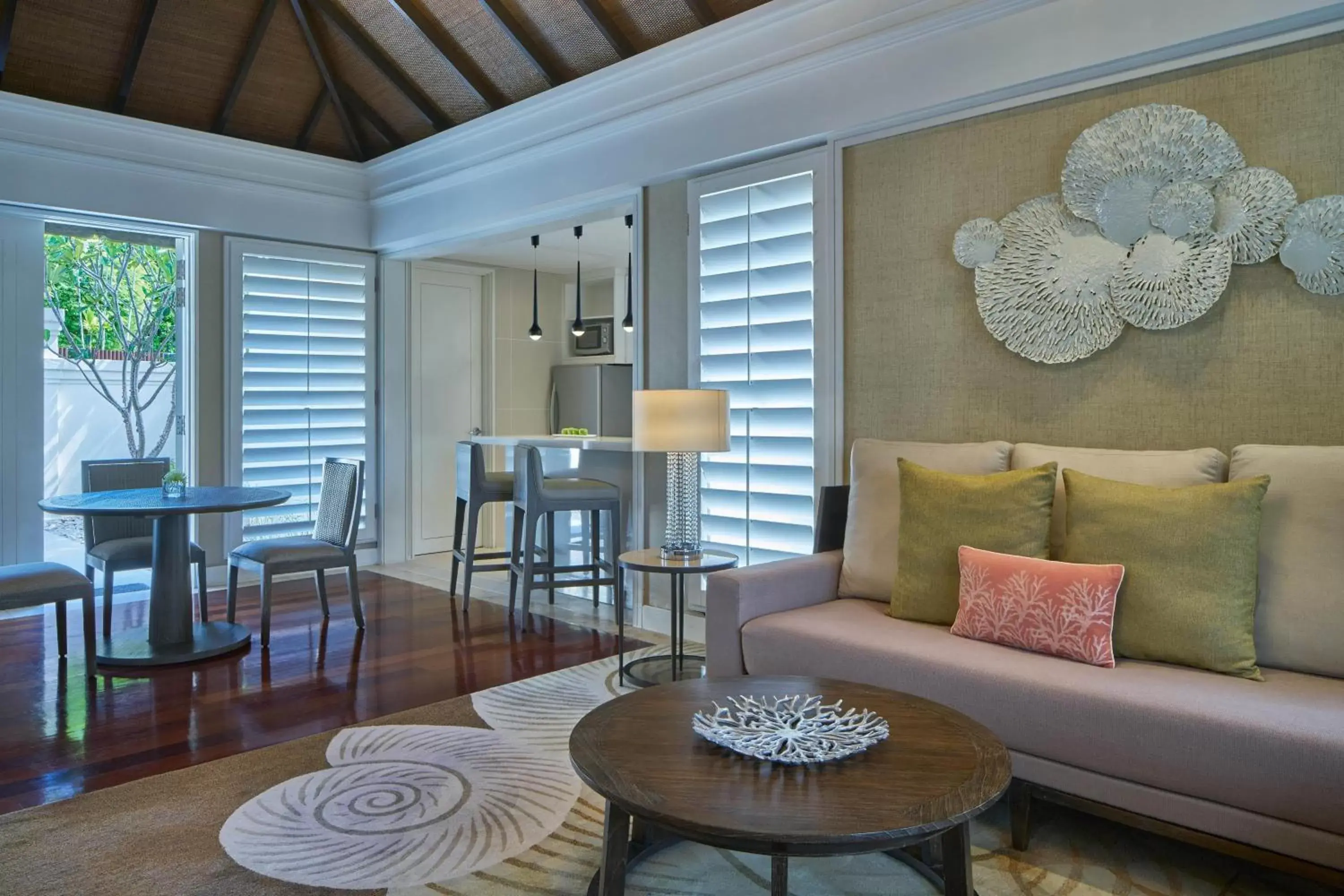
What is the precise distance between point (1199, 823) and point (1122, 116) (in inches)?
83.8

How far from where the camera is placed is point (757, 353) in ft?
13.1

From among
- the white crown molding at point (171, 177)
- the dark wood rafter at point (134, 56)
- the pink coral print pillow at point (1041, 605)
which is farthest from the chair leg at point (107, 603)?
the pink coral print pillow at point (1041, 605)

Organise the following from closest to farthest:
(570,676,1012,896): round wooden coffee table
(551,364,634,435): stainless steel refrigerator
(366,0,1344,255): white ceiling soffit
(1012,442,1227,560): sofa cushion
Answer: (570,676,1012,896): round wooden coffee table → (1012,442,1227,560): sofa cushion → (366,0,1344,255): white ceiling soffit → (551,364,634,435): stainless steel refrigerator

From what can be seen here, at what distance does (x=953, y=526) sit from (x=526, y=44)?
11.3 ft

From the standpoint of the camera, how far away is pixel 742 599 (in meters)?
2.87

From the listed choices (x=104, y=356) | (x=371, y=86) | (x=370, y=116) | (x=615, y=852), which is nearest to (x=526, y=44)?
(x=371, y=86)

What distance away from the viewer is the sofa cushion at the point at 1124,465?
2.53 metres

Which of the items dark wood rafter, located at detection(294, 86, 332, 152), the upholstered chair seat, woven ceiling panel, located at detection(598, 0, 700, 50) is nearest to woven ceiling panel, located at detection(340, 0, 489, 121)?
dark wood rafter, located at detection(294, 86, 332, 152)

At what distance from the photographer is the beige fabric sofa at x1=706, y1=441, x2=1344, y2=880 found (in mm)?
1848

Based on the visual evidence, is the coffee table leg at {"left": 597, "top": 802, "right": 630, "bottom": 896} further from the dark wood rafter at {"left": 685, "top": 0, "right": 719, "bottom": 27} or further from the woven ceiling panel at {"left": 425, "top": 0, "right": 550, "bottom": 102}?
the woven ceiling panel at {"left": 425, "top": 0, "right": 550, "bottom": 102}

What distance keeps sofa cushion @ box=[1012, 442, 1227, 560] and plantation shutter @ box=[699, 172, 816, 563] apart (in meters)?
1.10

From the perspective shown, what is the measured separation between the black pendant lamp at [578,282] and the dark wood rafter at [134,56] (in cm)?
254

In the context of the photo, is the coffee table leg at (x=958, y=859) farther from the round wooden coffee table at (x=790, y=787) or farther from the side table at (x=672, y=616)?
the side table at (x=672, y=616)

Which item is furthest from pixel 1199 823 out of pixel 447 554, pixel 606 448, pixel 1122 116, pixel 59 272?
pixel 59 272
